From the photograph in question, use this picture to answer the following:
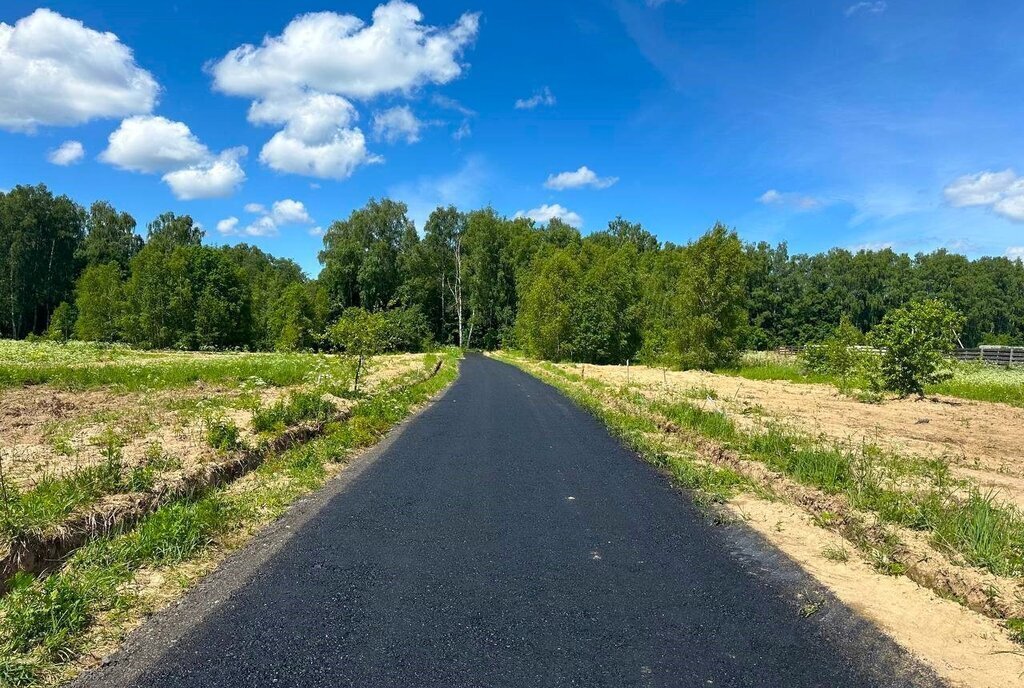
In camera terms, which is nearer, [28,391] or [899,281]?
[28,391]

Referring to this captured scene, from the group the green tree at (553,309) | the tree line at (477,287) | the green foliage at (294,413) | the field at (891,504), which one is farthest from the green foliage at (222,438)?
the green tree at (553,309)

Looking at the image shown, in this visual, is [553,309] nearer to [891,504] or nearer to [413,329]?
[413,329]

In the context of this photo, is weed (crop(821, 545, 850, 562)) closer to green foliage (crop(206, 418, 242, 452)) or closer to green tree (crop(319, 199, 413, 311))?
green foliage (crop(206, 418, 242, 452))

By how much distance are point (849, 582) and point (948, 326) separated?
765 inches

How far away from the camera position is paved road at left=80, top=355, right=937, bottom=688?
3.86m

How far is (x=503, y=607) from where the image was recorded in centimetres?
479

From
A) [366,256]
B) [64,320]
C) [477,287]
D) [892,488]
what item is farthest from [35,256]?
[892,488]

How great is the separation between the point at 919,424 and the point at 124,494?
56.9 feet

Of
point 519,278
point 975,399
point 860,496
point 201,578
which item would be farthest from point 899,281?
point 201,578

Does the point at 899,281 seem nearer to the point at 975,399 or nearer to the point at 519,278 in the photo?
the point at 519,278

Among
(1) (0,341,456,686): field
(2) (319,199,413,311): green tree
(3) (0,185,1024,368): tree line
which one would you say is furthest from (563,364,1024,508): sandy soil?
(2) (319,199,413,311): green tree

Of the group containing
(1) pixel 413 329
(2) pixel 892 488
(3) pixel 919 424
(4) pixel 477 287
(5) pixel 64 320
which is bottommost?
(3) pixel 919 424

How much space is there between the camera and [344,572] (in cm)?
550

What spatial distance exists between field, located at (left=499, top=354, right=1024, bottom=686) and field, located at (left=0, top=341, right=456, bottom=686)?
5784 millimetres
